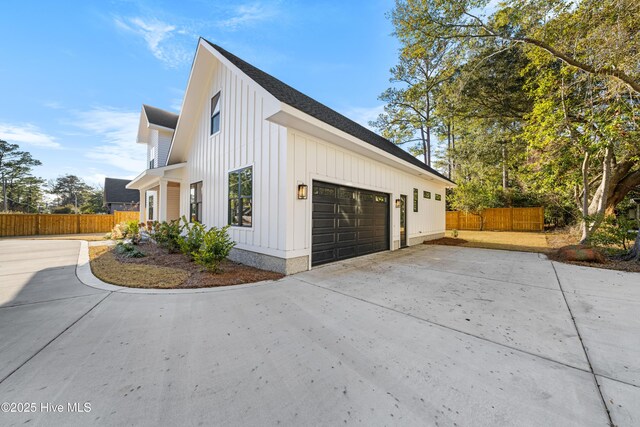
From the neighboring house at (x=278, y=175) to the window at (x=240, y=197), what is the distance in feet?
0.09

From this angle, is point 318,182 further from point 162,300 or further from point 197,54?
point 197,54

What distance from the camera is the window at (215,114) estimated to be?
7.66m

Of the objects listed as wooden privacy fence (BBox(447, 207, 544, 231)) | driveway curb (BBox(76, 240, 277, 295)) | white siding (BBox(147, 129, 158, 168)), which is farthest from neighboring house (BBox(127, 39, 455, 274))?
wooden privacy fence (BBox(447, 207, 544, 231))

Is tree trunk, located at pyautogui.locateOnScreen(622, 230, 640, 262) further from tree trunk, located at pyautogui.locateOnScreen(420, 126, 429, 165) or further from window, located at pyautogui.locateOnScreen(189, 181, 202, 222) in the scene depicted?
tree trunk, located at pyautogui.locateOnScreen(420, 126, 429, 165)

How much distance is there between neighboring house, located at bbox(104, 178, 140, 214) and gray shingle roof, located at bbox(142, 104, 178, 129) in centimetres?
1423

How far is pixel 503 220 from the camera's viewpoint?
18094mm

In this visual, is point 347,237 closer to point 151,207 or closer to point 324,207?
point 324,207

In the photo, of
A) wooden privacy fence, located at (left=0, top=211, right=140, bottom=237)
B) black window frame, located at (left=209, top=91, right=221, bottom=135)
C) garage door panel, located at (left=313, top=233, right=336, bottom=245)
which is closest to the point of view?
garage door panel, located at (left=313, top=233, right=336, bottom=245)

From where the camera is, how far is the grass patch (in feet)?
14.4

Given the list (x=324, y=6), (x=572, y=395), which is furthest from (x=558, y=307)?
(x=324, y=6)

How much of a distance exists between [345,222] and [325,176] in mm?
1524

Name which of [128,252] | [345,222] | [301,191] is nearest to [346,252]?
[345,222]

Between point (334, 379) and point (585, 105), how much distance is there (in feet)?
38.6

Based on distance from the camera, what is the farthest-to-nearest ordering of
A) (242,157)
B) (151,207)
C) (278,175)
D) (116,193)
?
1. (116,193)
2. (151,207)
3. (242,157)
4. (278,175)
